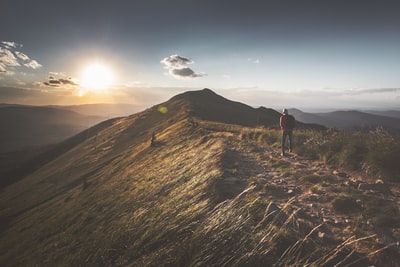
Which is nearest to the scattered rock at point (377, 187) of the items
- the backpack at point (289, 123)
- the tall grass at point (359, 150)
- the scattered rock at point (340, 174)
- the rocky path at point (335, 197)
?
the rocky path at point (335, 197)

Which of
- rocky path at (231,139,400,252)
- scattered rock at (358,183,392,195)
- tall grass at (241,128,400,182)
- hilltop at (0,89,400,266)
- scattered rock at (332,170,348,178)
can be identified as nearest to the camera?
hilltop at (0,89,400,266)

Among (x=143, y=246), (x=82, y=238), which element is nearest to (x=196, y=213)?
(x=143, y=246)

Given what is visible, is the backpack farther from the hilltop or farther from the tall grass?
the hilltop

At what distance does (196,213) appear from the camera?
719 centimetres

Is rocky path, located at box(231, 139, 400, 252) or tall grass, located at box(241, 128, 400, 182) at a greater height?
tall grass, located at box(241, 128, 400, 182)

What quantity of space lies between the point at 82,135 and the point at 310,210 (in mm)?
125613

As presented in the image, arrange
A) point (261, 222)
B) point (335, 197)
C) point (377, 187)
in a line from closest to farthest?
point (261, 222) → point (335, 197) → point (377, 187)

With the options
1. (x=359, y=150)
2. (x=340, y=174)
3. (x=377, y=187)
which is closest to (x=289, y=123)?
(x=359, y=150)

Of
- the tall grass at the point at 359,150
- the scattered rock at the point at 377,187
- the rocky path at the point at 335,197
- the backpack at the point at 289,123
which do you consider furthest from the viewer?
the backpack at the point at 289,123

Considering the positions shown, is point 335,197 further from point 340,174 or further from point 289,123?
point 289,123

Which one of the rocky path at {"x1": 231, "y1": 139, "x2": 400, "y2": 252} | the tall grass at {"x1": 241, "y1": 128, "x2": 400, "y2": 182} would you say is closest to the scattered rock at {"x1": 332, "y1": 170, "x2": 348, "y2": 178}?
the rocky path at {"x1": 231, "y1": 139, "x2": 400, "y2": 252}

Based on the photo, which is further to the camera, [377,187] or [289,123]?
[289,123]

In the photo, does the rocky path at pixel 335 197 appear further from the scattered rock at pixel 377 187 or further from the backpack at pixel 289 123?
the backpack at pixel 289 123

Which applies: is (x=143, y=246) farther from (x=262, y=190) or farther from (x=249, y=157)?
(x=249, y=157)
